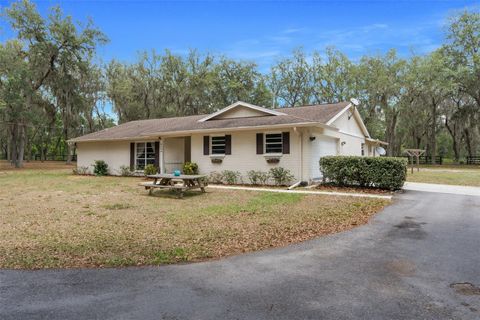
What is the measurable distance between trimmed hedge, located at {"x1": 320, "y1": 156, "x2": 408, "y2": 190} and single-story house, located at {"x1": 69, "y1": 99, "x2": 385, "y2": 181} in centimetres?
102

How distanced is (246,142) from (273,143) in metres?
1.30

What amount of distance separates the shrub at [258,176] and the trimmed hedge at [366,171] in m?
2.46

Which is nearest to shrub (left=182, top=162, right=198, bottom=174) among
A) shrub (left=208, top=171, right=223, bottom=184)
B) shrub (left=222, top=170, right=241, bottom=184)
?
shrub (left=208, top=171, right=223, bottom=184)

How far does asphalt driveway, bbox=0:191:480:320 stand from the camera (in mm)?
3035

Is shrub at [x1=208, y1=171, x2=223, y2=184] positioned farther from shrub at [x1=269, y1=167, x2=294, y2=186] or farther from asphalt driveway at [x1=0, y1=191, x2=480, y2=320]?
asphalt driveway at [x1=0, y1=191, x2=480, y2=320]

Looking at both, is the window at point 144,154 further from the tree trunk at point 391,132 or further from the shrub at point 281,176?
the tree trunk at point 391,132

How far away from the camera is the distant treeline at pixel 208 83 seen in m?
27.5

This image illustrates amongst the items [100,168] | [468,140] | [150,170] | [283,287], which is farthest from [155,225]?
[468,140]

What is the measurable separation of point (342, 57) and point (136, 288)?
40.6 metres

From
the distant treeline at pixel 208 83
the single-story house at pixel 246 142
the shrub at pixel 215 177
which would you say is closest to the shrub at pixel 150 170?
the single-story house at pixel 246 142

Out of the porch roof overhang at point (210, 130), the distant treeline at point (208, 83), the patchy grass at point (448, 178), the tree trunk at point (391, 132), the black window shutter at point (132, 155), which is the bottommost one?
the patchy grass at point (448, 178)

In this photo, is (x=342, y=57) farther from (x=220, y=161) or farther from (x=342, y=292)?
(x=342, y=292)

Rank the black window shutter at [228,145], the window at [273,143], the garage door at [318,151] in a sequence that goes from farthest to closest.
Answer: the black window shutter at [228,145] < the window at [273,143] < the garage door at [318,151]

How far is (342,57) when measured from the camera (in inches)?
1542
